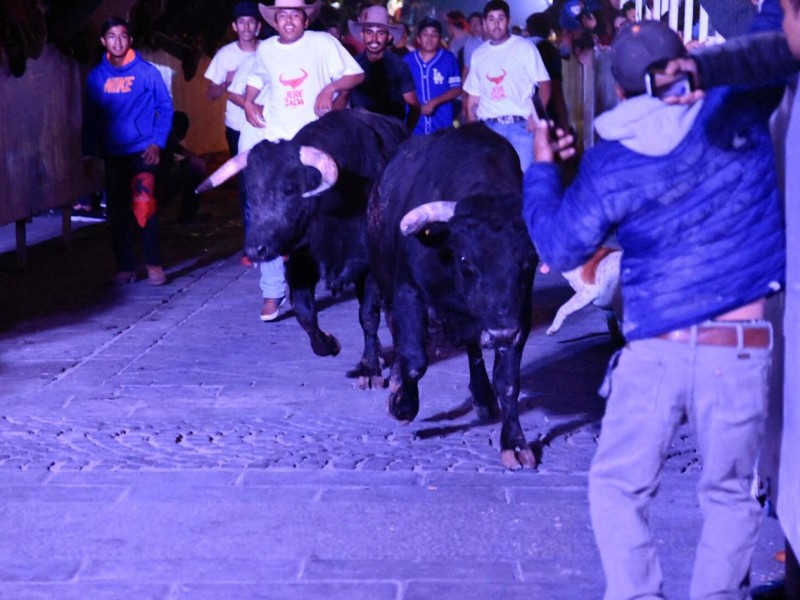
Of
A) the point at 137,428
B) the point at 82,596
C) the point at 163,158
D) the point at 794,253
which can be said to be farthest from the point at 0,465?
the point at 163,158

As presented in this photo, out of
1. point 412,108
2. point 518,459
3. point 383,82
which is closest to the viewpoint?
point 518,459

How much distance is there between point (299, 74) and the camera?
9.58 meters

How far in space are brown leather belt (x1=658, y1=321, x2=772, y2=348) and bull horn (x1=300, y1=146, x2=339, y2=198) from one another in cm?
431

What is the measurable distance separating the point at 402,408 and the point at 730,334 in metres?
3.18

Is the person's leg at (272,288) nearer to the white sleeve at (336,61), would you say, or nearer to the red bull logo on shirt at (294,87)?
the red bull logo on shirt at (294,87)

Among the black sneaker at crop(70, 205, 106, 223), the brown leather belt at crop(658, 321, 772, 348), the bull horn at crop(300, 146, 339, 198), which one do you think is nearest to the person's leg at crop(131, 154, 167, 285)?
the bull horn at crop(300, 146, 339, 198)

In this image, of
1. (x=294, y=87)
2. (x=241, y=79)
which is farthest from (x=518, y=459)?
(x=241, y=79)

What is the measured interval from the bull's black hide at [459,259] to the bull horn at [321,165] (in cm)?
28

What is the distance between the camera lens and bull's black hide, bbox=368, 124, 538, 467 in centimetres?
642

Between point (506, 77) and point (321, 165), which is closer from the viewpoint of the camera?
point (321, 165)

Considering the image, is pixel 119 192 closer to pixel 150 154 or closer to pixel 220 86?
pixel 150 154

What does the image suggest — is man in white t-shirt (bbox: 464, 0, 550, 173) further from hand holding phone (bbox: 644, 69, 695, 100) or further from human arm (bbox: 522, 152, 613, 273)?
hand holding phone (bbox: 644, 69, 695, 100)

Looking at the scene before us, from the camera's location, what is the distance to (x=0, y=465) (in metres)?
6.61

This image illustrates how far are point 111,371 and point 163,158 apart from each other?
6.68 meters
